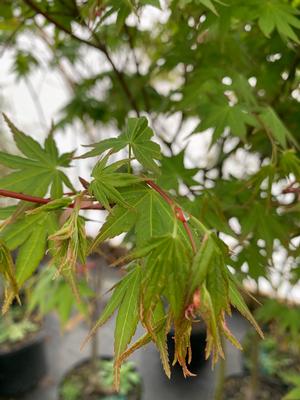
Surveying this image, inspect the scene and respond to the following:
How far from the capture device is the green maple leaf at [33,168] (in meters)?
0.52

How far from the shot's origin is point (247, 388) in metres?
1.20

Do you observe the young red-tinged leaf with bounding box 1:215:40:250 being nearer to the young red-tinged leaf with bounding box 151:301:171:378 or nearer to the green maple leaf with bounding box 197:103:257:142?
the young red-tinged leaf with bounding box 151:301:171:378

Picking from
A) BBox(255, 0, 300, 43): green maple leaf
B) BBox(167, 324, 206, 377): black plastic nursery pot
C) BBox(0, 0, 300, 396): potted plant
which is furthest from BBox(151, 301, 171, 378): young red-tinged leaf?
BBox(167, 324, 206, 377): black plastic nursery pot

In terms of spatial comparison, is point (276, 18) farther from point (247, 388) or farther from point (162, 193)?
point (247, 388)

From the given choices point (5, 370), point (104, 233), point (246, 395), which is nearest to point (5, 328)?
point (5, 370)

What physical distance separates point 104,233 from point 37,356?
125 centimetres

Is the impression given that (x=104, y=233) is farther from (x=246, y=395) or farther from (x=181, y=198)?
(x=246, y=395)

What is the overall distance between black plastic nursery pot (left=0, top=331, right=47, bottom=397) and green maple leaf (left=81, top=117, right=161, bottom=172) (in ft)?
3.86

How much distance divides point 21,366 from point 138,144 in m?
1.25

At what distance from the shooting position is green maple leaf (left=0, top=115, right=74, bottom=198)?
1.70 feet

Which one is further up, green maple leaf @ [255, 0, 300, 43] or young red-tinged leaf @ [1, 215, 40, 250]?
green maple leaf @ [255, 0, 300, 43]

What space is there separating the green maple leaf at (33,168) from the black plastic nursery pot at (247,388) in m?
0.91

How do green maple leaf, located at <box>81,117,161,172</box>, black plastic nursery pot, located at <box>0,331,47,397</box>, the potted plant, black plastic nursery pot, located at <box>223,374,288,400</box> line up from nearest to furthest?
the potted plant
green maple leaf, located at <box>81,117,161,172</box>
black plastic nursery pot, located at <box>223,374,288,400</box>
black plastic nursery pot, located at <box>0,331,47,397</box>

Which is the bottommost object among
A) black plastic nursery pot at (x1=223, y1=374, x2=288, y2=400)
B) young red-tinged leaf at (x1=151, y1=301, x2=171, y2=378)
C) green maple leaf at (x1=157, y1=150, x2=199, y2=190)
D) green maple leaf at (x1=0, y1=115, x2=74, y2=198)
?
black plastic nursery pot at (x1=223, y1=374, x2=288, y2=400)
